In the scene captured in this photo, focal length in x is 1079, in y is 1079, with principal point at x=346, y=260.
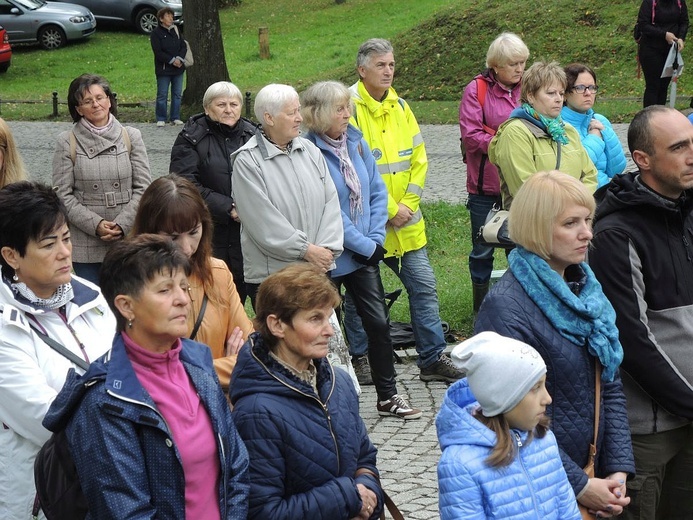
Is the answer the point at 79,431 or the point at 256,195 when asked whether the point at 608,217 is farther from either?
the point at 79,431

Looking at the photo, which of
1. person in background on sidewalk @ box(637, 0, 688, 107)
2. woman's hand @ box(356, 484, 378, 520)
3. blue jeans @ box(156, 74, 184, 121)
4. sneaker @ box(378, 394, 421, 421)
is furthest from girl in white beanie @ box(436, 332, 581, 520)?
blue jeans @ box(156, 74, 184, 121)

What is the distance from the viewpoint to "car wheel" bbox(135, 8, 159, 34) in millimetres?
33844

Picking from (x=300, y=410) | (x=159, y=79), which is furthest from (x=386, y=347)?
(x=159, y=79)

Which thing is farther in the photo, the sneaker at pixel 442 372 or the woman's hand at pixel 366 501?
the sneaker at pixel 442 372

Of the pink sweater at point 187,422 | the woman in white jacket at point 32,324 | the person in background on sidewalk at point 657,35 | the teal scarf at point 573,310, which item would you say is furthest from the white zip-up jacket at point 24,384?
the person in background on sidewalk at point 657,35

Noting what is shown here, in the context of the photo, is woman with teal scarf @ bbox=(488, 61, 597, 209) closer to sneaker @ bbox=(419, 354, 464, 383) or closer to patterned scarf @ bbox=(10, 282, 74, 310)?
sneaker @ bbox=(419, 354, 464, 383)

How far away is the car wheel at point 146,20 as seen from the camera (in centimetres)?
3384

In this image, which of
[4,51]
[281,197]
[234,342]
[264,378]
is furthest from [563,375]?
[4,51]

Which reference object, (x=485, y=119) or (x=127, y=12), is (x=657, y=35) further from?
(x=127, y=12)

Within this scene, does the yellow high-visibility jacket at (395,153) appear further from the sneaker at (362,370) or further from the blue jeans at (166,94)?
the blue jeans at (166,94)

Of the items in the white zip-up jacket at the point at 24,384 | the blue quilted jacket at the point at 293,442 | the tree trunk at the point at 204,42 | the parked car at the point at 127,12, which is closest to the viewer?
the blue quilted jacket at the point at 293,442

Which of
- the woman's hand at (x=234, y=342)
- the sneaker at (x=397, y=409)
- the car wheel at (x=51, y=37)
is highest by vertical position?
the woman's hand at (x=234, y=342)

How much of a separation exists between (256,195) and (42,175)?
10.3 metres

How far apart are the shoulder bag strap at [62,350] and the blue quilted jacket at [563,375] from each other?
1627 mm
